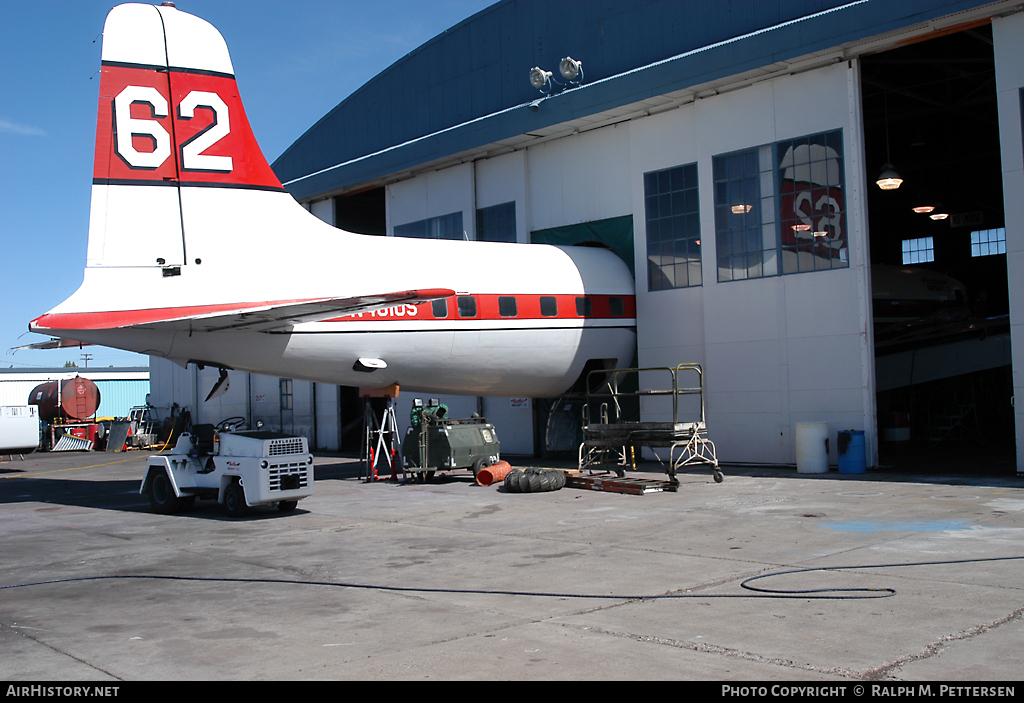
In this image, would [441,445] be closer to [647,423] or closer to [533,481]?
[533,481]

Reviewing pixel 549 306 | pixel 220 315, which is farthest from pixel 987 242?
pixel 220 315

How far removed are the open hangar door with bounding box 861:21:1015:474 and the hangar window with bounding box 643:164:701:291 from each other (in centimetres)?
595

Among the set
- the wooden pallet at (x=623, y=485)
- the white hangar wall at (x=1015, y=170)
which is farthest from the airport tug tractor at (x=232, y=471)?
the white hangar wall at (x=1015, y=170)

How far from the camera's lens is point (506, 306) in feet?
67.7

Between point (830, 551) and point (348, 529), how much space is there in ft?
24.0

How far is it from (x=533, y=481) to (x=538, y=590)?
916 cm

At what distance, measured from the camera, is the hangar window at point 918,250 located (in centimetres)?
4241

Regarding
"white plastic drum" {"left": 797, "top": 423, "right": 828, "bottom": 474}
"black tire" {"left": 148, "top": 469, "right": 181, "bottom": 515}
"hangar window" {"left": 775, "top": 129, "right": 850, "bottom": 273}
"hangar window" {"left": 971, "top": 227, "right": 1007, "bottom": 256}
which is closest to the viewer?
"black tire" {"left": 148, "top": 469, "right": 181, "bottom": 515}

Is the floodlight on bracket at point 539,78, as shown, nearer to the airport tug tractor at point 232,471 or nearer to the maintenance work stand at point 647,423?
the maintenance work stand at point 647,423

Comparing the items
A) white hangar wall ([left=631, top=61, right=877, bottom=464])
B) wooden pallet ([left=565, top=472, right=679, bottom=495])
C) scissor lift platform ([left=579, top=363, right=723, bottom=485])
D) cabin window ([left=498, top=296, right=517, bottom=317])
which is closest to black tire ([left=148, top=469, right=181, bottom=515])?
wooden pallet ([left=565, top=472, right=679, bottom=495])

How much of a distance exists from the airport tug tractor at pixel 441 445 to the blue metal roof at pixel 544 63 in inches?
387

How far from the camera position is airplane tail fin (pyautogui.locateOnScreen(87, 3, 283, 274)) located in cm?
1504

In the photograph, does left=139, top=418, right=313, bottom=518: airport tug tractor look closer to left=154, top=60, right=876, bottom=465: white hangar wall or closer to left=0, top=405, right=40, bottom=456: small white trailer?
left=154, top=60, right=876, bottom=465: white hangar wall
